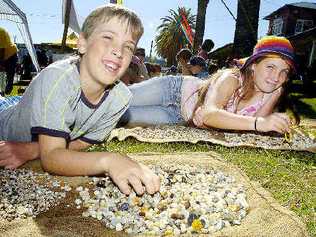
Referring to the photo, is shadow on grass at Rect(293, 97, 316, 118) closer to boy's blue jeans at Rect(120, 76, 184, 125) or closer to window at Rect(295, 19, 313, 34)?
boy's blue jeans at Rect(120, 76, 184, 125)

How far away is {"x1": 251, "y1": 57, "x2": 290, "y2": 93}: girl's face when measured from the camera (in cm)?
454

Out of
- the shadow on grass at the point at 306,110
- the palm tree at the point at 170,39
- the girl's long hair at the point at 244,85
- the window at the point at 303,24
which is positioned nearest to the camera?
the girl's long hair at the point at 244,85

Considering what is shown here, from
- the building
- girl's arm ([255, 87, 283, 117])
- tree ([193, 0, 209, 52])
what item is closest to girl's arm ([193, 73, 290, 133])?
girl's arm ([255, 87, 283, 117])

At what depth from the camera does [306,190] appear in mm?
3037

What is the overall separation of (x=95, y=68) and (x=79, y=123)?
0.58 m

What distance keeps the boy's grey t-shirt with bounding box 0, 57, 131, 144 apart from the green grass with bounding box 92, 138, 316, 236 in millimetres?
689

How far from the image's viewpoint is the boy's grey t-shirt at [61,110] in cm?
272

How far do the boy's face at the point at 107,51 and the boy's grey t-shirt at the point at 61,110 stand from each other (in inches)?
5.4

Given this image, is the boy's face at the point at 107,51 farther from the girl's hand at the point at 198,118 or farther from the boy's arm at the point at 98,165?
the girl's hand at the point at 198,118

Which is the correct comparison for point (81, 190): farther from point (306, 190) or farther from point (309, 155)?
point (309, 155)

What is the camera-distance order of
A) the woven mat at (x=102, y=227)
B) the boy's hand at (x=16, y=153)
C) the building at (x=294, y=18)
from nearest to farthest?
the woven mat at (x=102, y=227) < the boy's hand at (x=16, y=153) < the building at (x=294, y=18)

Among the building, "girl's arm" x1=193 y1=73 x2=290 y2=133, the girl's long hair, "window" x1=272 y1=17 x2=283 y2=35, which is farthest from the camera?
"window" x1=272 y1=17 x2=283 y2=35

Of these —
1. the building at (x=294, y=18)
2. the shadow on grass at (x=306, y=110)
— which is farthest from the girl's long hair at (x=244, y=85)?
the building at (x=294, y=18)

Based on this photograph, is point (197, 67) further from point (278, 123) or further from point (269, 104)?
point (278, 123)
